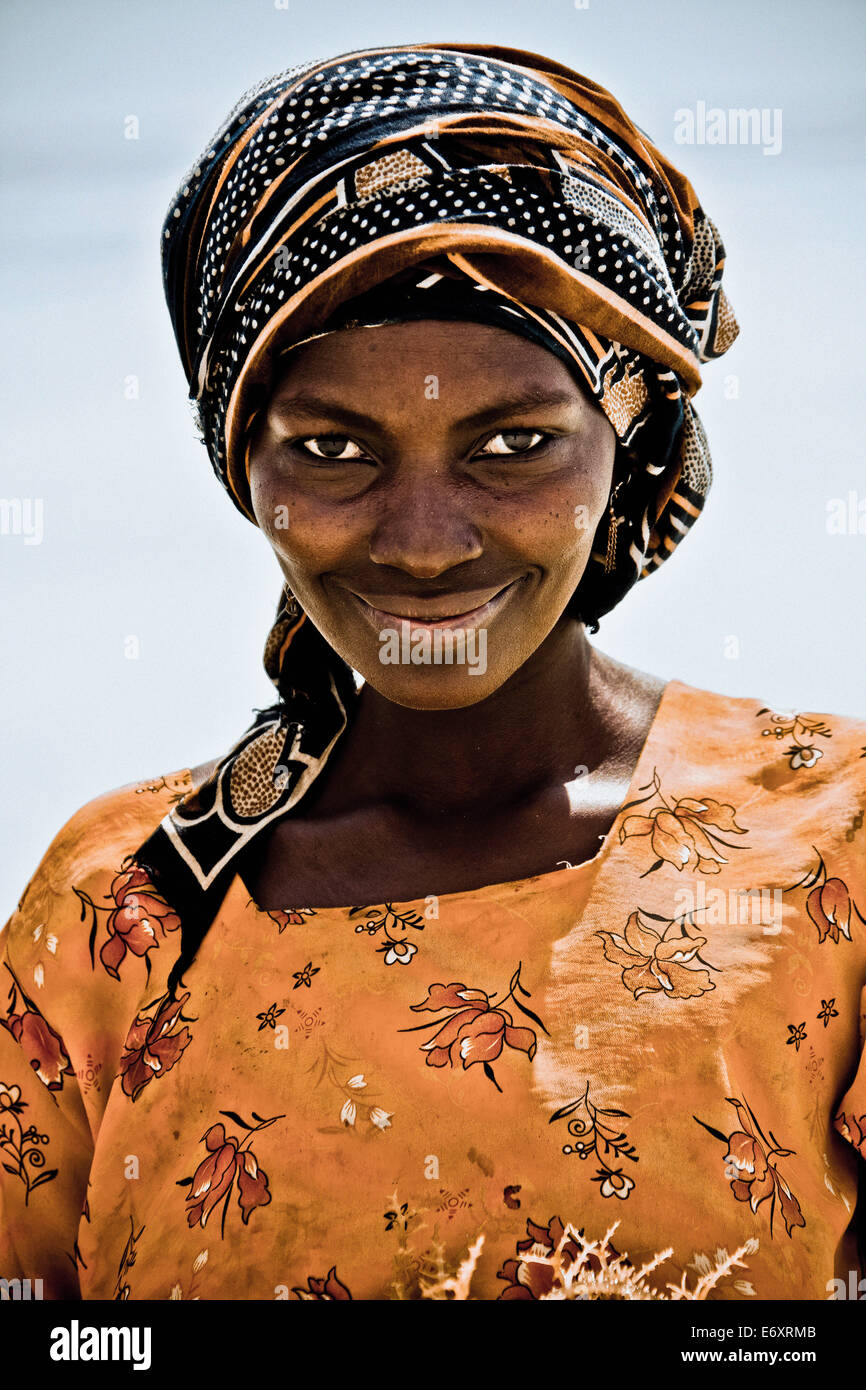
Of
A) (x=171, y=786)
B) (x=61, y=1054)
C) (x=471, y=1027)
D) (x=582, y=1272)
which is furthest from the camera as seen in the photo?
(x=171, y=786)

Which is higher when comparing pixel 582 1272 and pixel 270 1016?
pixel 270 1016

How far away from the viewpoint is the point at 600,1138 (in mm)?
1434

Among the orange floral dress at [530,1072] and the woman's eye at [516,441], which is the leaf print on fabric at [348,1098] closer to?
the orange floral dress at [530,1072]

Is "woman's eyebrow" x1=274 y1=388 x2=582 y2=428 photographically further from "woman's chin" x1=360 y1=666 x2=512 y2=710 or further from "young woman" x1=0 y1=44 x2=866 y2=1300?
"woman's chin" x1=360 y1=666 x2=512 y2=710

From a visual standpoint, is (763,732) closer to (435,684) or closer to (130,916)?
(435,684)

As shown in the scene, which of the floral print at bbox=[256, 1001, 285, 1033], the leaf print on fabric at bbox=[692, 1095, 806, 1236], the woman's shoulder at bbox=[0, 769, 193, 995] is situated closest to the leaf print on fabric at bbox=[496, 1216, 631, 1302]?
the leaf print on fabric at bbox=[692, 1095, 806, 1236]

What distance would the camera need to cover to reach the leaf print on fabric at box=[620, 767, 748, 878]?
1567mm

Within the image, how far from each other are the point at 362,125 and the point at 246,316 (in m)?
0.21

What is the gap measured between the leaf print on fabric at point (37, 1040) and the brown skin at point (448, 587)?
0.95 ft

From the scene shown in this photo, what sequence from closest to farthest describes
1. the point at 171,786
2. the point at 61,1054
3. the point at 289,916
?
1. the point at 289,916
2. the point at 61,1054
3. the point at 171,786

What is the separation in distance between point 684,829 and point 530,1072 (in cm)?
30

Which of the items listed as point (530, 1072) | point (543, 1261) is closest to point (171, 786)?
point (530, 1072)

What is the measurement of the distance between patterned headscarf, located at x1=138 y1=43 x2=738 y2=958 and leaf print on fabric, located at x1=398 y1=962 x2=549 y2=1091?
302 mm
